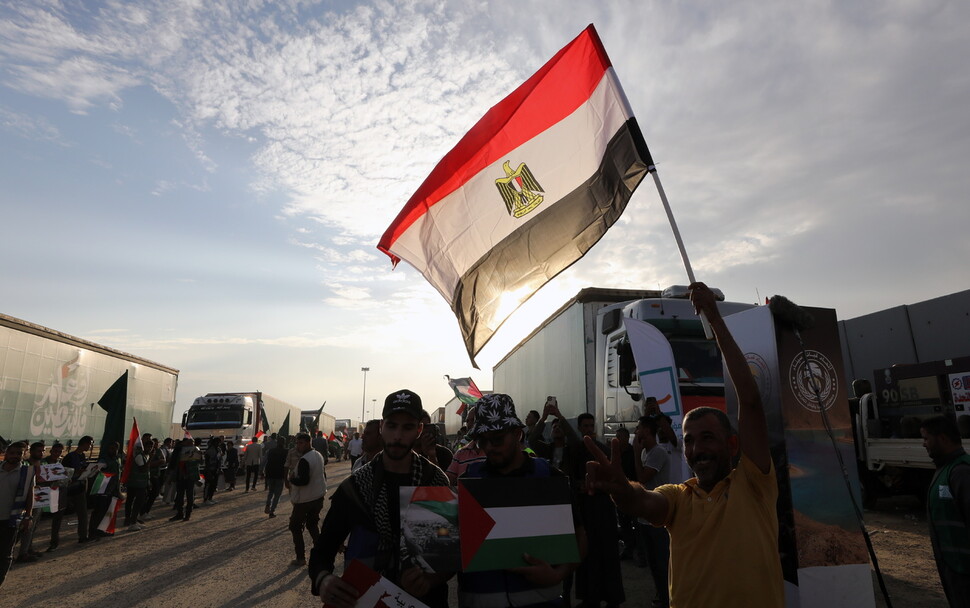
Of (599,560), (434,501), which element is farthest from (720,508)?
(599,560)

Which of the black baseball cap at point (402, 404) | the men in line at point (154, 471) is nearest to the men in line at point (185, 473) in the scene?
the men in line at point (154, 471)

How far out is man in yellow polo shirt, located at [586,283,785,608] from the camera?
7.04 feet

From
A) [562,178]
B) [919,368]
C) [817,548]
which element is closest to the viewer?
[817,548]

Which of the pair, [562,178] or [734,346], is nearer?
[734,346]

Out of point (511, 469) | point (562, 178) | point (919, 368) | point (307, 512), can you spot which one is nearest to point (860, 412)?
point (919, 368)

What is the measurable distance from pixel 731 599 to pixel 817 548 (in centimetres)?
317

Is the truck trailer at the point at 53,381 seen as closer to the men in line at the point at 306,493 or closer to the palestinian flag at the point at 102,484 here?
the palestinian flag at the point at 102,484

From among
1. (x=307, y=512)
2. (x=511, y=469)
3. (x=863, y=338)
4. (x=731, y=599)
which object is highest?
(x=863, y=338)

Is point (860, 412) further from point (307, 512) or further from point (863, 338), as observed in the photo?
point (307, 512)

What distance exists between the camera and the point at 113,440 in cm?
1194

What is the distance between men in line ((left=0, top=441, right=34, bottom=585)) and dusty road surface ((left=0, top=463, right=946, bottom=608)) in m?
0.74

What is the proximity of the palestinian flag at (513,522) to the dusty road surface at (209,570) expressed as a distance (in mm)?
4750

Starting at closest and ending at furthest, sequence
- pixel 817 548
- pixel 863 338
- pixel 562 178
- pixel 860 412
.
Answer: pixel 817 548 < pixel 562 178 < pixel 860 412 < pixel 863 338

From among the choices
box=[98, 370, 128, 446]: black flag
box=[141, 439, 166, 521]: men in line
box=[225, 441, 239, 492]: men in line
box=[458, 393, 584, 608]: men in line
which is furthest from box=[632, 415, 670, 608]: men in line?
box=[225, 441, 239, 492]: men in line
